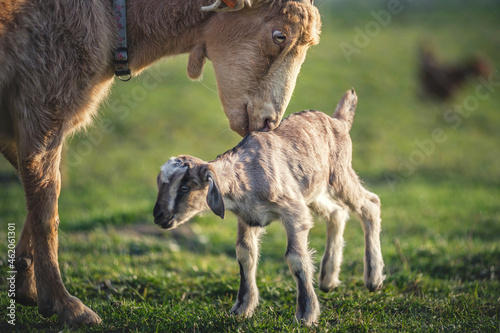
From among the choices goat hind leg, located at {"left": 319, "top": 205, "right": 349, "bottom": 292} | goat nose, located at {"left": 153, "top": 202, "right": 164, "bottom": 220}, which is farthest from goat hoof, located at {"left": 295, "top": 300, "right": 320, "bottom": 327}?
goat nose, located at {"left": 153, "top": 202, "right": 164, "bottom": 220}

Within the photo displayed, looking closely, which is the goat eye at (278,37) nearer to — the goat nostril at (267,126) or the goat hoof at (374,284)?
the goat nostril at (267,126)

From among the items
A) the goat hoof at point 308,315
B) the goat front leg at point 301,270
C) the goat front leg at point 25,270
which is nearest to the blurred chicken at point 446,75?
the goat front leg at point 301,270

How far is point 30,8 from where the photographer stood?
413cm

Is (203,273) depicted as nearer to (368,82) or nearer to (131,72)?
(131,72)

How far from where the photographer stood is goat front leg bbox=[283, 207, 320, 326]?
13.2ft

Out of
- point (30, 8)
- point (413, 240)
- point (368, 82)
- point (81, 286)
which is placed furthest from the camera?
point (368, 82)

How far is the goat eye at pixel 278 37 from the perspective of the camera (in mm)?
4312

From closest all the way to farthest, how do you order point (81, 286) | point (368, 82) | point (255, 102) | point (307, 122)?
point (255, 102) → point (307, 122) → point (81, 286) → point (368, 82)

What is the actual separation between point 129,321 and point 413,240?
4.55 meters

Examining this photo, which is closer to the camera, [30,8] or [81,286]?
[30,8]

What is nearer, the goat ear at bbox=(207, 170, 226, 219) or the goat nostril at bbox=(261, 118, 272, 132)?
the goat ear at bbox=(207, 170, 226, 219)

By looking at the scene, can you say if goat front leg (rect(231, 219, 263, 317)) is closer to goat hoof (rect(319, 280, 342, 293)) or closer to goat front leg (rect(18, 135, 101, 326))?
goat hoof (rect(319, 280, 342, 293))

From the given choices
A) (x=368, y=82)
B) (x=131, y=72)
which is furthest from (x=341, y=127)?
(x=368, y=82)

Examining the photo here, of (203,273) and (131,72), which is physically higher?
(131,72)
